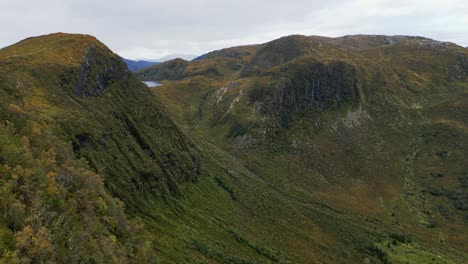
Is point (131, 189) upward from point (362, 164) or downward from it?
upward

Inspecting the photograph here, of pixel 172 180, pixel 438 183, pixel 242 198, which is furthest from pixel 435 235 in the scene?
pixel 172 180

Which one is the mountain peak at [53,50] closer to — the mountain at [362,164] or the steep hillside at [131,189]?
the steep hillside at [131,189]

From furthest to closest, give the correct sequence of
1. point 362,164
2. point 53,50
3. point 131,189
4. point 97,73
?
point 362,164 < point 53,50 < point 97,73 < point 131,189

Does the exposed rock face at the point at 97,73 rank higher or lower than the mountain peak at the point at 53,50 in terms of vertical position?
lower

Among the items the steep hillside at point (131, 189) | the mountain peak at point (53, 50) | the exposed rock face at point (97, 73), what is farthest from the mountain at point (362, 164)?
the mountain peak at point (53, 50)

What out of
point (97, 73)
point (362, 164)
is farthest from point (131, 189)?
point (362, 164)

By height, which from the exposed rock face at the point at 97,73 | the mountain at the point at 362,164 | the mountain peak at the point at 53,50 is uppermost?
the mountain peak at the point at 53,50

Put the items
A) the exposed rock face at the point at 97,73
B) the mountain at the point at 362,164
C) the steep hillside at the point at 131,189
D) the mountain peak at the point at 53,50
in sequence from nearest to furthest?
the steep hillside at the point at 131,189, the exposed rock face at the point at 97,73, the mountain peak at the point at 53,50, the mountain at the point at 362,164

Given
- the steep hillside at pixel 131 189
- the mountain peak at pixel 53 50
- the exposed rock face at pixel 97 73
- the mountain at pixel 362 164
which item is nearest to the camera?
the steep hillside at pixel 131 189

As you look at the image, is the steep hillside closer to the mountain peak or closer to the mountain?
the mountain peak

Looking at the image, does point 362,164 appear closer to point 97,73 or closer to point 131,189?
point 131,189

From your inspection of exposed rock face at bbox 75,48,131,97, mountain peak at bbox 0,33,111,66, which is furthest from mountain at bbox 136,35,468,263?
mountain peak at bbox 0,33,111,66
